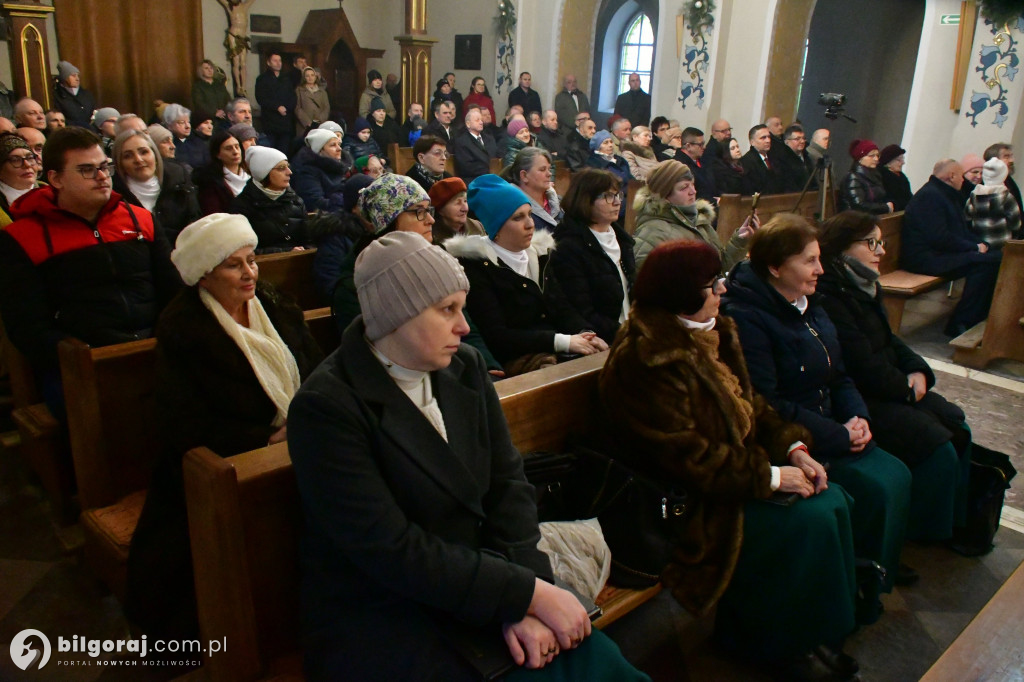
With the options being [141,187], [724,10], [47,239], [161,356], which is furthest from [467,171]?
[161,356]

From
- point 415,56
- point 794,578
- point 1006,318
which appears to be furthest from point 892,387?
point 415,56

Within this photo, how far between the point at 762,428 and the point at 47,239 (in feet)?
7.97

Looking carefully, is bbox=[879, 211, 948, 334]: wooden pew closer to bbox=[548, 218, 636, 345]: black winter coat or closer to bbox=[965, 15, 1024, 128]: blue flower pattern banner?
bbox=[548, 218, 636, 345]: black winter coat

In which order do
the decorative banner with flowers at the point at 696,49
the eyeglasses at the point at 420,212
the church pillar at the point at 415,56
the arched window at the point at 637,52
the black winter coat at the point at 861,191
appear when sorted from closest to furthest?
the eyeglasses at the point at 420,212, the black winter coat at the point at 861,191, the decorative banner with flowers at the point at 696,49, the church pillar at the point at 415,56, the arched window at the point at 637,52

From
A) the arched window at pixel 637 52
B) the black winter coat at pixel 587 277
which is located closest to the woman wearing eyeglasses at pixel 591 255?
the black winter coat at pixel 587 277

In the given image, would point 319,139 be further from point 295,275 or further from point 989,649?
point 989,649

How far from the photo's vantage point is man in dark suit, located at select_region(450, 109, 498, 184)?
8875mm

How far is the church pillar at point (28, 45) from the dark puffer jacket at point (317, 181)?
16.2ft

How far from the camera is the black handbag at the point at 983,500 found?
9.90 feet

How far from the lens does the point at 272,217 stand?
170 inches

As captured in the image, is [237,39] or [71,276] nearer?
[71,276]

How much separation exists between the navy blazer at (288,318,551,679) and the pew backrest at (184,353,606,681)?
0.08 m

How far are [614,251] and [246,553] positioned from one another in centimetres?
223

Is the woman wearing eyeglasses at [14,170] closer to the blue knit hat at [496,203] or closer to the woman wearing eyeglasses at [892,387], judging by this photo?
the blue knit hat at [496,203]
